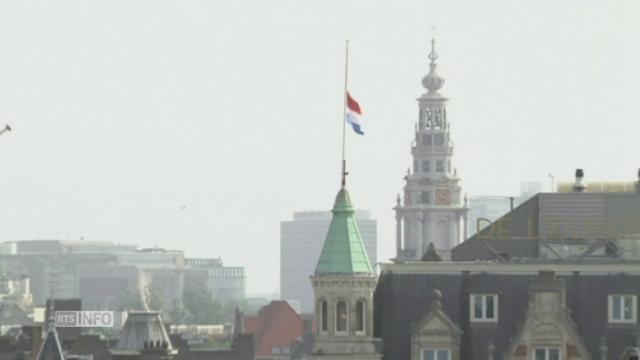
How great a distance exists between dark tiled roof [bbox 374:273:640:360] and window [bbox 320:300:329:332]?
1.46 m

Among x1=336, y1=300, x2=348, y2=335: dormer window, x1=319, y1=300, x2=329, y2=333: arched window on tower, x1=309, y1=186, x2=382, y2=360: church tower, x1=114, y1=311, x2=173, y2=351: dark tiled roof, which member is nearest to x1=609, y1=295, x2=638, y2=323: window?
x1=309, y1=186, x2=382, y2=360: church tower

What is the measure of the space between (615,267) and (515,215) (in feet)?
28.5

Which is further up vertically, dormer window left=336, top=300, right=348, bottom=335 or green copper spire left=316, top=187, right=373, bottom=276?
green copper spire left=316, top=187, right=373, bottom=276

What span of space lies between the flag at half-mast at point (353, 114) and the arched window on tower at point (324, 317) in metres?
11.0

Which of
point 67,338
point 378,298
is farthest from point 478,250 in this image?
point 67,338

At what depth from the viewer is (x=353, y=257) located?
104750mm

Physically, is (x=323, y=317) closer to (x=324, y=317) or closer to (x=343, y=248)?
(x=324, y=317)

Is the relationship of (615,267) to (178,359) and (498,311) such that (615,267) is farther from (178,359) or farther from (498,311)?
(178,359)

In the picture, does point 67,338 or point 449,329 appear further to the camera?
point 67,338

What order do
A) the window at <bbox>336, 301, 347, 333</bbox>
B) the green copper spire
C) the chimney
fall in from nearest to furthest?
the window at <bbox>336, 301, 347, 333</bbox> < the green copper spire < the chimney

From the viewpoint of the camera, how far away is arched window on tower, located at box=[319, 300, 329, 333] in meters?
104

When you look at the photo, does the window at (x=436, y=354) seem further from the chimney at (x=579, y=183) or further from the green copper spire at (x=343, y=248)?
the chimney at (x=579, y=183)

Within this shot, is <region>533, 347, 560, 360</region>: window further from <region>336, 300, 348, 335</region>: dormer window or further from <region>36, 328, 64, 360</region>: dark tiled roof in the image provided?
<region>36, 328, 64, 360</region>: dark tiled roof

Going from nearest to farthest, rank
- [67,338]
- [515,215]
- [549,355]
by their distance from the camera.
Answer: [549,355], [515,215], [67,338]
